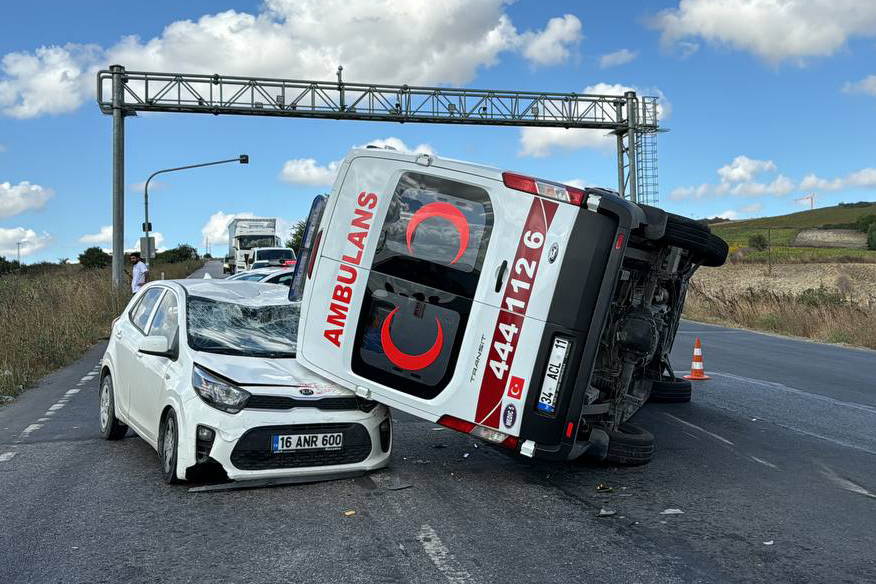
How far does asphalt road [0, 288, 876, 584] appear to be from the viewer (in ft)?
14.6

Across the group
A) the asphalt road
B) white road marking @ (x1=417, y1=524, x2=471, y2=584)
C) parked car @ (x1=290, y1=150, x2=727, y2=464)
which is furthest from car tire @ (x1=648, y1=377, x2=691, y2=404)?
white road marking @ (x1=417, y1=524, x2=471, y2=584)

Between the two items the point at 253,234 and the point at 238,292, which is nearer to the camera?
the point at 238,292

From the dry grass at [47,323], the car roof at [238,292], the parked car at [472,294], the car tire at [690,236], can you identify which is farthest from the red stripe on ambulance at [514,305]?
the dry grass at [47,323]

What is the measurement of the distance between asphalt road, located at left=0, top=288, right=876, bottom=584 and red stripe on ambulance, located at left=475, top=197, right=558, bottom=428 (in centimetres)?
79

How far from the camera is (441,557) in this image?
4.58 metres

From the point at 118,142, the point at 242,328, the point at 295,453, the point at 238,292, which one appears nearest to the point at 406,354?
the point at 295,453

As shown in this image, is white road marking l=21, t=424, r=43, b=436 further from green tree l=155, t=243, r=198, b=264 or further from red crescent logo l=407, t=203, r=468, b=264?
green tree l=155, t=243, r=198, b=264

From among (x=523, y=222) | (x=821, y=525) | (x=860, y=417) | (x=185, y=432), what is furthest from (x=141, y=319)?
(x=860, y=417)

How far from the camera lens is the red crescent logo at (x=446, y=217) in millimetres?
5871

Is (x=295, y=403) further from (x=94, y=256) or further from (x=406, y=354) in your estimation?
(x=94, y=256)

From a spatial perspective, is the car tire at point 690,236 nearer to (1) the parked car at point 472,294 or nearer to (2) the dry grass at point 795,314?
(1) the parked car at point 472,294

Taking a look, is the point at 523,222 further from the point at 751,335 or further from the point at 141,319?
the point at 751,335

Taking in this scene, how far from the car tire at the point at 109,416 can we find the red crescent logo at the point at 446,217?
3.56m

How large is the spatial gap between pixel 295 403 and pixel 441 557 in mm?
1819
